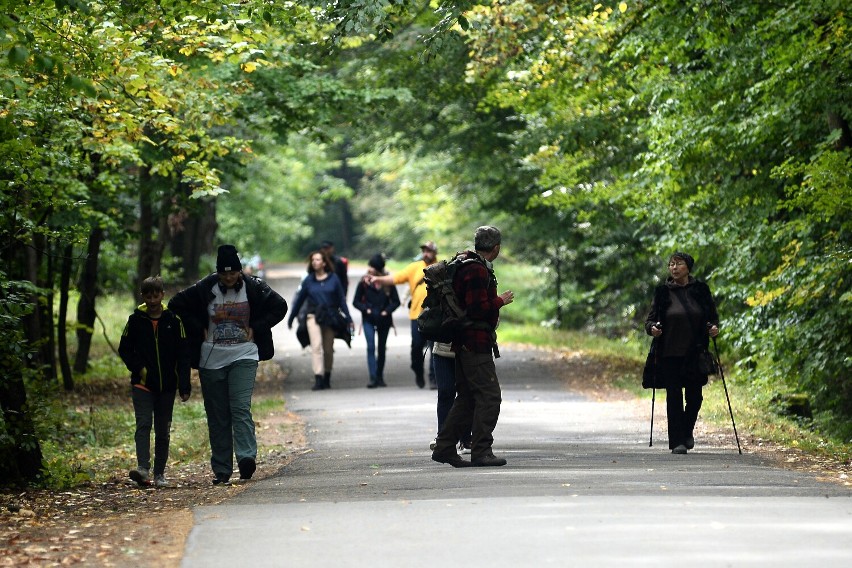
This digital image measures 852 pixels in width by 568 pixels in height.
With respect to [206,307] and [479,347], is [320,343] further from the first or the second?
[479,347]

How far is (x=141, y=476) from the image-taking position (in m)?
11.3

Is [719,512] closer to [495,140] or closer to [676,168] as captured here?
[676,168]

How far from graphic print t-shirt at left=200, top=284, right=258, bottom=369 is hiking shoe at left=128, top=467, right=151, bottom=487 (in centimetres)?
107

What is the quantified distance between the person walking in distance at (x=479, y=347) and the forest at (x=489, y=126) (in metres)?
2.27

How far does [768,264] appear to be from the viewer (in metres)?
18.0

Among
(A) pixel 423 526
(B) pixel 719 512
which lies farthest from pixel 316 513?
(B) pixel 719 512

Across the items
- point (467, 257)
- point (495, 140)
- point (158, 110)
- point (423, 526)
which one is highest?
point (495, 140)

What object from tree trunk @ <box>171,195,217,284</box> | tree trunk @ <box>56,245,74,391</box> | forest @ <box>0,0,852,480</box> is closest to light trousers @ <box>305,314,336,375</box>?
forest @ <box>0,0,852,480</box>

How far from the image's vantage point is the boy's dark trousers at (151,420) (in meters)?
11.4

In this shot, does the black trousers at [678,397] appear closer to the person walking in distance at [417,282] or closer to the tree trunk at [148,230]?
the person walking in distance at [417,282]

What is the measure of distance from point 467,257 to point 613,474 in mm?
2012

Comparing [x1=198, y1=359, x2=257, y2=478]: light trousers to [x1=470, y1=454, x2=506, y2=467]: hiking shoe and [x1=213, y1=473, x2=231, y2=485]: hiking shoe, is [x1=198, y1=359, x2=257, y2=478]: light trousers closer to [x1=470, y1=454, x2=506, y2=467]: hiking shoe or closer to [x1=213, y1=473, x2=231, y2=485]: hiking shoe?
[x1=213, y1=473, x2=231, y2=485]: hiking shoe

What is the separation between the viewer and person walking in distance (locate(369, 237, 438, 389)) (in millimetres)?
17500

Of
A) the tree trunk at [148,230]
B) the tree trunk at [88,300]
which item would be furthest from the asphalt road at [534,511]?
the tree trunk at [88,300]
